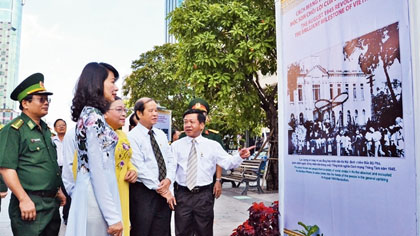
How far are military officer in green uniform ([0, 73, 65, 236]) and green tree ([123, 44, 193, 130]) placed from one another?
67.6ft

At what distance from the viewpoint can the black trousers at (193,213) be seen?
12.8 feet

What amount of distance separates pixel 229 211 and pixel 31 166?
218 inches

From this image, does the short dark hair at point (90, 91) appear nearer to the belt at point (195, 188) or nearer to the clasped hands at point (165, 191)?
the clasped hands at point (165, 191)

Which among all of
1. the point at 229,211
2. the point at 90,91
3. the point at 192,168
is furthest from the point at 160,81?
the point at 90,91

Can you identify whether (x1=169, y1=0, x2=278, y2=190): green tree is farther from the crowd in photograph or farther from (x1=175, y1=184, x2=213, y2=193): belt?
the crowd in photograph

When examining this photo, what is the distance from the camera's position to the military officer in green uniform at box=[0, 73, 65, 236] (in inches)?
108

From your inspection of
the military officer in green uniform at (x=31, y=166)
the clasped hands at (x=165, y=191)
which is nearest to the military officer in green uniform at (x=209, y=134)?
the clasped hands at (x=165, y=191)

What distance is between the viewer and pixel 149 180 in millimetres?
3432

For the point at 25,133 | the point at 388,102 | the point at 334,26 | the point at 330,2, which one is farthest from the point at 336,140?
the point at 25,133

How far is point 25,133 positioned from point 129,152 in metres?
0.83

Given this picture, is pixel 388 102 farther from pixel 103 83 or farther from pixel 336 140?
pixel 103 83

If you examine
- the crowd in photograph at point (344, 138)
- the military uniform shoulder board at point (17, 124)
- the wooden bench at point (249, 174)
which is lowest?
the wooden bench at point (249, 174)

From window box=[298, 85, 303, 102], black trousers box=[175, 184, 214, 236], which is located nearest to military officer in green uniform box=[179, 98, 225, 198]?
black trousers box=[175, 184, 214, 236]

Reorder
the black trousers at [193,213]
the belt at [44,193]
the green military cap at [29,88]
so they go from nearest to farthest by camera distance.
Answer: the belt at [44,193]
the green military cap at [29,88]
the black trousers at [193,213]
